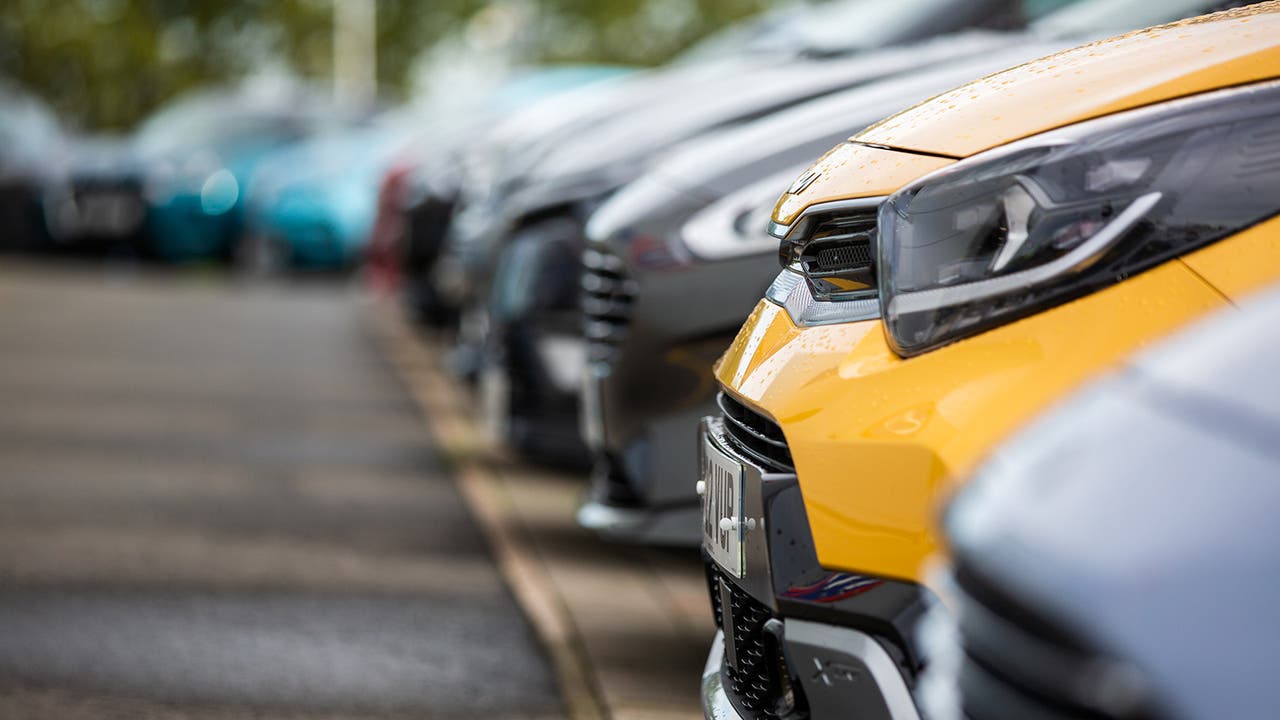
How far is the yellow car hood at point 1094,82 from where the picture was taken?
2.23 m

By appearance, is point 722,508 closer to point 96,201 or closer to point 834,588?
point 834,588

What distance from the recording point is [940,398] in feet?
6.74

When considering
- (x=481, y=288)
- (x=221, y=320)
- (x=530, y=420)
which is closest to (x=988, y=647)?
(x=530, y=420)

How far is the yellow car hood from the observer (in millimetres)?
2230

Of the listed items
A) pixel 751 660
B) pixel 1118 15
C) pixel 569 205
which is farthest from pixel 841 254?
pixel 569 205

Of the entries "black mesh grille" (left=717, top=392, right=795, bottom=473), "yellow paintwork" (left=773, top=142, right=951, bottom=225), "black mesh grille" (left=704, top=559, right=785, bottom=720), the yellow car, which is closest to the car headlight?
the yellow car

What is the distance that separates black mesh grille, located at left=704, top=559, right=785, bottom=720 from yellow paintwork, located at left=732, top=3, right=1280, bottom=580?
0.30 metres

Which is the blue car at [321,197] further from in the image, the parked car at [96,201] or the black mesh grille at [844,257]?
the black mesh grille at [844,257]

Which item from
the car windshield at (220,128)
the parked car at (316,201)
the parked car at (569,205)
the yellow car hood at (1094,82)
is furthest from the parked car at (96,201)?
the yellow car hood at (1094,82)

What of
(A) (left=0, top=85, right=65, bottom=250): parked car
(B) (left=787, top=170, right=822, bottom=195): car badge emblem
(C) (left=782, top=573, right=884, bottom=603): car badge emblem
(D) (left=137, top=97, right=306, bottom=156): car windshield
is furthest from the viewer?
(A) (left=0, top=85, right=65, bottom=250): parked car

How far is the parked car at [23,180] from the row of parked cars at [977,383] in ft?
46.3

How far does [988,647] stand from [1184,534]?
0.26 meters

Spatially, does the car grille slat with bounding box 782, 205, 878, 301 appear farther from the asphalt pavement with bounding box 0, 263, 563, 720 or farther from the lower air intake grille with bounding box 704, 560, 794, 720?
the asphalt pavement with bounding box 0, 263, 563, 720

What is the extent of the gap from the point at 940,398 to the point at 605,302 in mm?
2154
